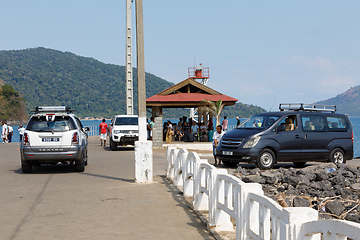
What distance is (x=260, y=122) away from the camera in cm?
1439

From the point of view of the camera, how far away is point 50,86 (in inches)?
6919

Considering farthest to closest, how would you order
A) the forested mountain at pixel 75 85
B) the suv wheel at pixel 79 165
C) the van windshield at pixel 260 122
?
the forested mountain at pixel 75 85
the van windshield at pixel 260 122
the suv wheel at pixel 79 165

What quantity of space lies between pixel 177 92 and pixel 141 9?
70.0ft

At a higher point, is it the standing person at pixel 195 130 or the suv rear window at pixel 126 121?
the suv rear window at pixel 126 121

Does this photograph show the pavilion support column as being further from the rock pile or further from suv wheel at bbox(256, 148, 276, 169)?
the rock pile

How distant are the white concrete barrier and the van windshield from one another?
20.6ft

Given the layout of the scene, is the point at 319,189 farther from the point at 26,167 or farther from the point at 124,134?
the point at 124,134

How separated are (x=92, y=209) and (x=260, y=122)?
8.43m

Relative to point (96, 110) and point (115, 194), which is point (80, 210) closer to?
point (115, 194)

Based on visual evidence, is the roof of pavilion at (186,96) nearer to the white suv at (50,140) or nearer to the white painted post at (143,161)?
the white suv at (50,140)

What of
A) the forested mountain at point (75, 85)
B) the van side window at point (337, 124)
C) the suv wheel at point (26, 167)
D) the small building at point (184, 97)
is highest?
the forested mountain at point (75, 85)

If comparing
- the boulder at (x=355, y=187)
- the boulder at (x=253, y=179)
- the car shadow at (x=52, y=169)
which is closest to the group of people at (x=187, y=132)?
the car shadow at (x=52, y=169)

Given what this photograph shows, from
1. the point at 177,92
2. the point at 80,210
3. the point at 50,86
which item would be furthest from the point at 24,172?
the point at 50,86

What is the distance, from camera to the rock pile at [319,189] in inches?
286
